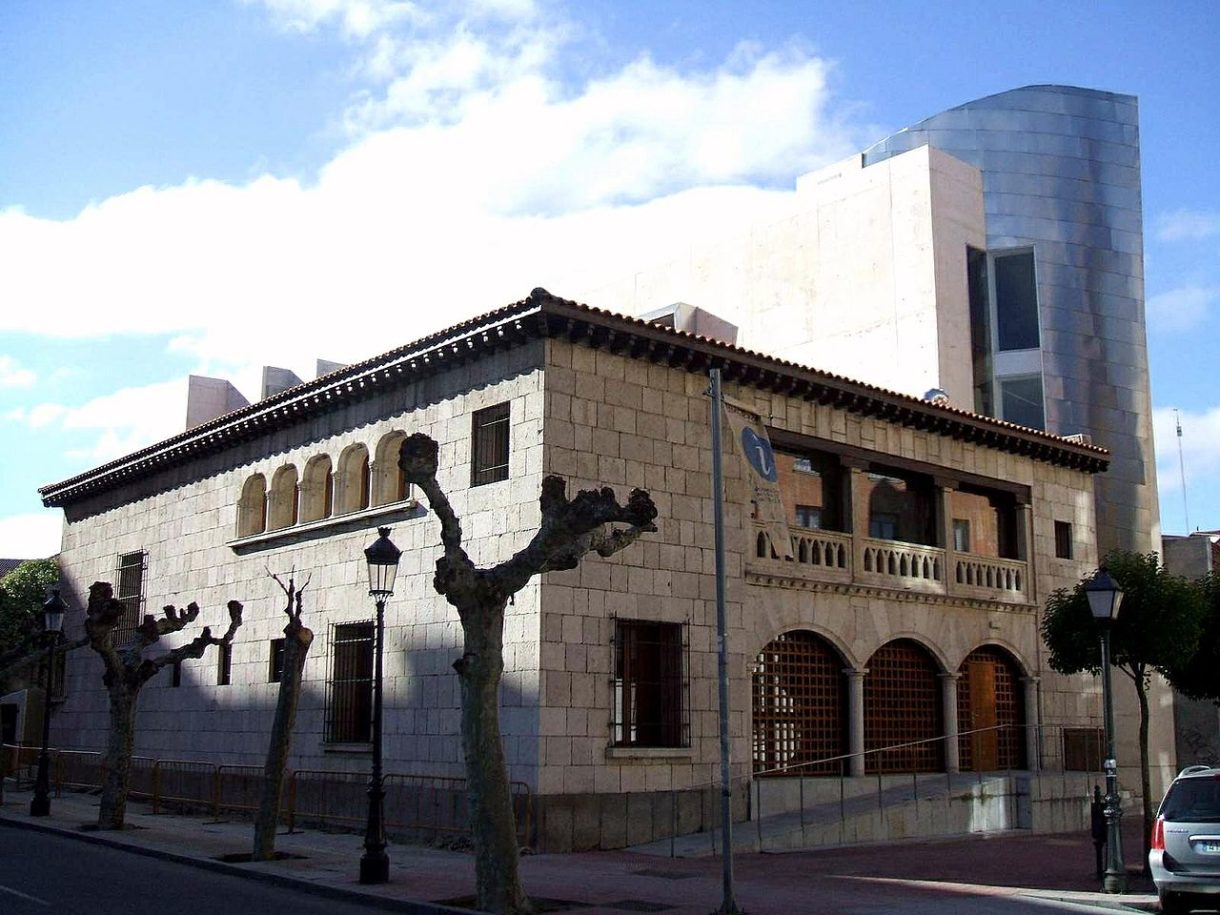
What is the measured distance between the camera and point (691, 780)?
1867 centimetres

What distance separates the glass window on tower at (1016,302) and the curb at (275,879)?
2441 cm

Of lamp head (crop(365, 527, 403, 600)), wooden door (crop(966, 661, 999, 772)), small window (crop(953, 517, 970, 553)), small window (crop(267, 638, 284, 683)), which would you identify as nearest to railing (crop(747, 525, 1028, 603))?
small window (crop(953, 517, 970, 553))

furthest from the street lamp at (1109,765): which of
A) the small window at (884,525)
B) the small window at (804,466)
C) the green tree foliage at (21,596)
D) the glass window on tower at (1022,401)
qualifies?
the green tree foliage at (21,596)

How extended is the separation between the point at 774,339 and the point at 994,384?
19.4 ft

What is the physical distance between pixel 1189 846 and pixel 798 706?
30.8 ft

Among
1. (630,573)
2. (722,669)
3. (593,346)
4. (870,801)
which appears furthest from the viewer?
(870,801)

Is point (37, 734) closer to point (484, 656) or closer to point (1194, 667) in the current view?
point (484, 656)

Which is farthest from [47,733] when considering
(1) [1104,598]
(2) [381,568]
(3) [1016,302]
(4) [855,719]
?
(3) [1016,302]

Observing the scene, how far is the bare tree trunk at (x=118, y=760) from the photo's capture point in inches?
782

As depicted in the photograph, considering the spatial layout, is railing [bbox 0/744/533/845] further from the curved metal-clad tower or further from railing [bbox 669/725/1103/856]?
the curved metal-clad tower

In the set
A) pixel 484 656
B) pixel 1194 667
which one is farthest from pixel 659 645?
pixel 1194 667

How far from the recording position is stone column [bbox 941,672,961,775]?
23281 mm

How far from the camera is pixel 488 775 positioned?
1214 centimetres

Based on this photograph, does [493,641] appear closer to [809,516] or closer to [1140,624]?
[809,516]
